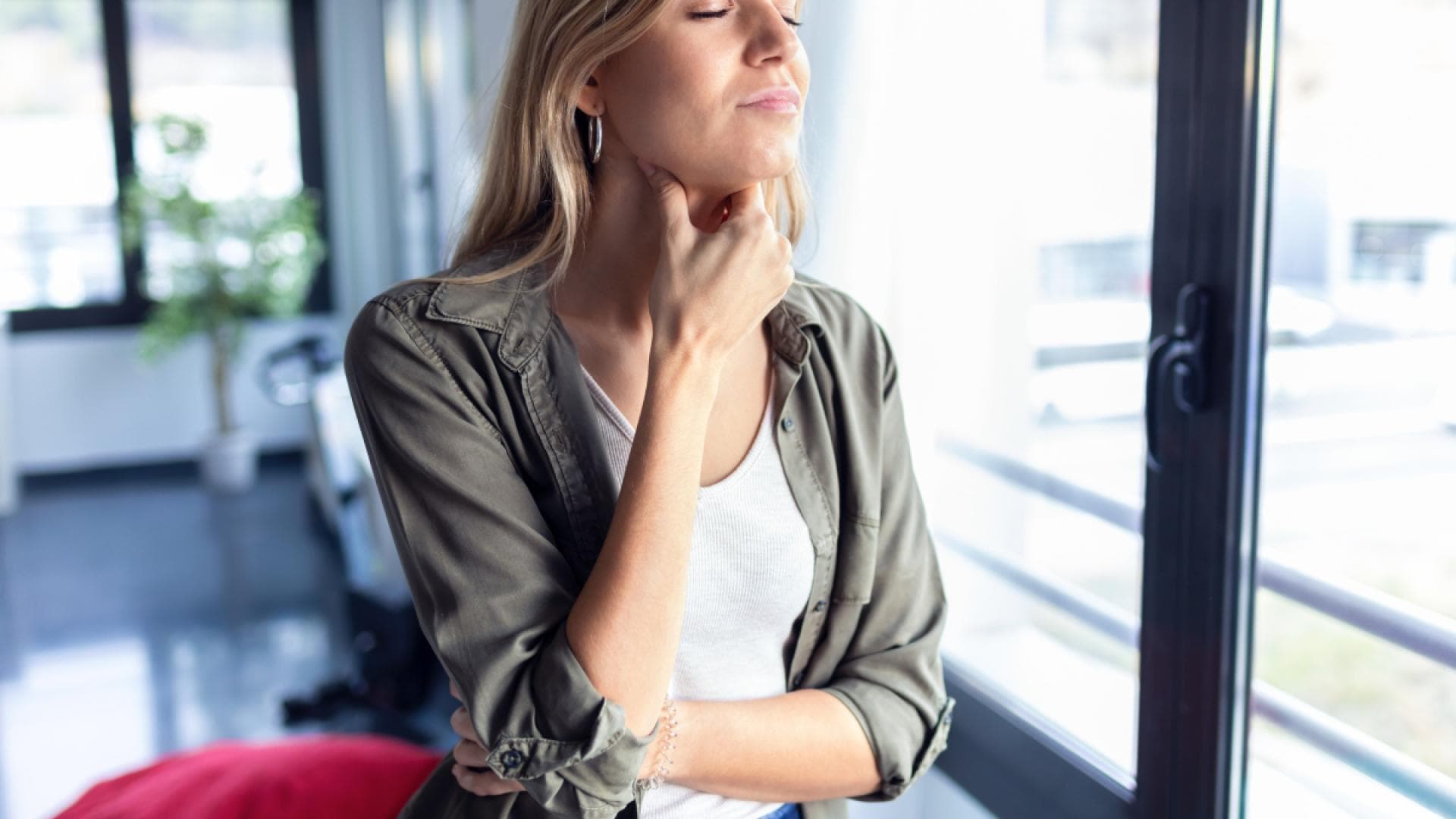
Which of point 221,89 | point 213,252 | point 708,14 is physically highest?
point 221,89

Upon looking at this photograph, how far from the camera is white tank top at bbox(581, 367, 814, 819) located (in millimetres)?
1202

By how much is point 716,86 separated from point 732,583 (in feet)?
1.50

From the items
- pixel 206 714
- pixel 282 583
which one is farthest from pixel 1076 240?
pixel 282 583

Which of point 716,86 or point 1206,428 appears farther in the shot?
point 1206,428

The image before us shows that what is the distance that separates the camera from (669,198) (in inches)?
46.2

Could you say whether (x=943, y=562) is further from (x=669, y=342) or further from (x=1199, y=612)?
(x=669, y=342)

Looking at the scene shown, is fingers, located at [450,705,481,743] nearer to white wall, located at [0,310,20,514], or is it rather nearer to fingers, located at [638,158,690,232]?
fingers, located at [638,158,690,232]

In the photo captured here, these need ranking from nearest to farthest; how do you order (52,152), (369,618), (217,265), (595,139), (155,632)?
(595,139) < (369,618) < (155,632) < (217,265) < (52,152)

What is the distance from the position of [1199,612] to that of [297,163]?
6.64 meters

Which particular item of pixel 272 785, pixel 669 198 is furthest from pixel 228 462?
pixel 669 198

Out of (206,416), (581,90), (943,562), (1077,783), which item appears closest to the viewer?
(581,90)

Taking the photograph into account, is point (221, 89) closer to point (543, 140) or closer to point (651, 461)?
point (543, 140)

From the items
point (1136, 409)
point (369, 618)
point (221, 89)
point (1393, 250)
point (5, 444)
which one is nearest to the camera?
point (1393, 250)

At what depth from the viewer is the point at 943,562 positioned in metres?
2.39
